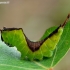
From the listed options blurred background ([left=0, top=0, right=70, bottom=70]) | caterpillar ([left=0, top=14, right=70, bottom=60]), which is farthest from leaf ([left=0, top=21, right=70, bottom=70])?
blurred background ([left=0, top=0, right=70, bottom=70])

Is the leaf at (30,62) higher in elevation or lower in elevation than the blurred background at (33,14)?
higher

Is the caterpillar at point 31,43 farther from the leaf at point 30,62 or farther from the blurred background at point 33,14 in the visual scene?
the blurred background at point 33,14

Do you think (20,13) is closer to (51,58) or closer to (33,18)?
(33,18)

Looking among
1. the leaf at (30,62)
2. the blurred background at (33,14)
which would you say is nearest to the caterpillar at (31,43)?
the leaf at (30,62)

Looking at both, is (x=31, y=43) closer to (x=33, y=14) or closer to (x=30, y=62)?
(x=30, y=62)

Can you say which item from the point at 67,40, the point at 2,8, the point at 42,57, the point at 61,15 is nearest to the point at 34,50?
the point at 42,57

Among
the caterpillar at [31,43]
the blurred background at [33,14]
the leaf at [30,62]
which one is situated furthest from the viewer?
the blurred background at [33,14]
